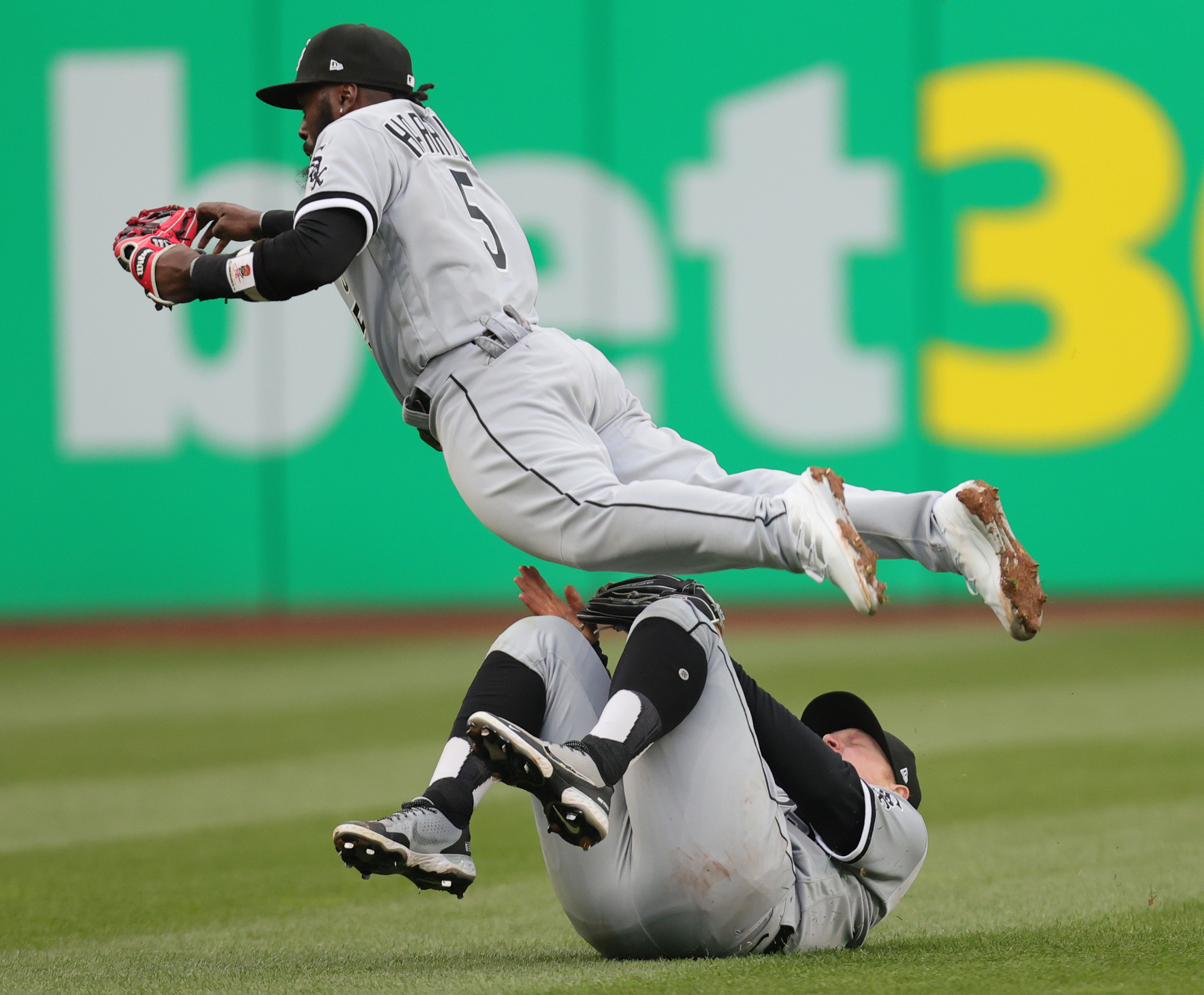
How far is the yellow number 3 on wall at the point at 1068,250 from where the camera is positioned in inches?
448

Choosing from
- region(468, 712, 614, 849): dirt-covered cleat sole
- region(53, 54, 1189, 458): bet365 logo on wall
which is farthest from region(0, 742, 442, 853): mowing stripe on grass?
region(53, 54, 1189, 458): bet365 logo on wall

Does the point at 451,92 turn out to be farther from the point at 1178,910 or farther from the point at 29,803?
the point at 1178,910

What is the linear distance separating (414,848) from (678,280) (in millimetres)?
8999

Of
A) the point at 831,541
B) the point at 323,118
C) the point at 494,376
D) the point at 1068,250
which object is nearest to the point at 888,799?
the point at 831,541

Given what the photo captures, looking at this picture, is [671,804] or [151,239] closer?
[671,804]

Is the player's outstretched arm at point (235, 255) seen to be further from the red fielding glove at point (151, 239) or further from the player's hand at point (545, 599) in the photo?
the player's hand at point (545, 599)

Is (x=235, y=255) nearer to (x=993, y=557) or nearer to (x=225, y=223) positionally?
(x=225, y=223)

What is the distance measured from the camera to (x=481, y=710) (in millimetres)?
3088

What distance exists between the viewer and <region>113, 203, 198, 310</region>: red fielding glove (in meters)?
3.56

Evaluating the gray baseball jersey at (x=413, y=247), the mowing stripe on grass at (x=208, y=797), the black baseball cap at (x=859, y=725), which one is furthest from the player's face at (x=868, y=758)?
the mowing stripe on grass at (x=208, y=797)

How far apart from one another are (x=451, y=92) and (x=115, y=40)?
2413 mm

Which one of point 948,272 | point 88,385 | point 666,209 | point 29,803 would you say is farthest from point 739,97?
point 29,803

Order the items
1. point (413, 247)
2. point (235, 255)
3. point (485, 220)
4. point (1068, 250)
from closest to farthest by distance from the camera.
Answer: point (235, 255), point (413, 247), point (485, 220), point (1068, 250)

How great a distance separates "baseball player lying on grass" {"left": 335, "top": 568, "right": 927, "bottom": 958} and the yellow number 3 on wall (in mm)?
8519
